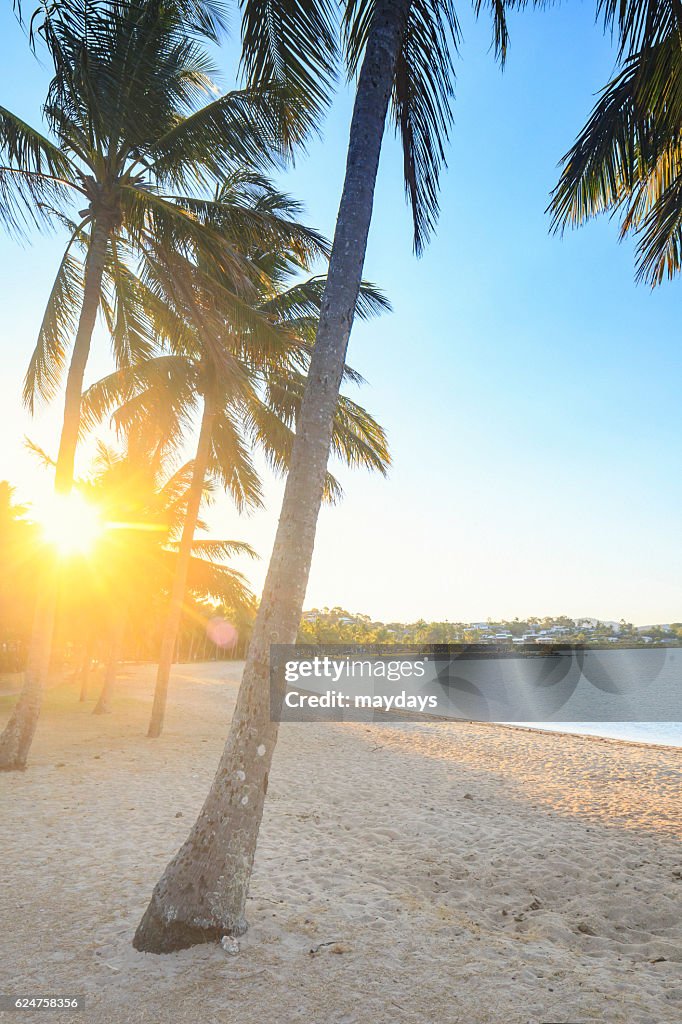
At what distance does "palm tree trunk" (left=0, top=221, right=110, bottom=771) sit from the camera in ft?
26.8

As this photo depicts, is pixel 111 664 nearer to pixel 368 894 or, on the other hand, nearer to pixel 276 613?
pixel 368 894

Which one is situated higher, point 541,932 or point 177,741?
point 541,932

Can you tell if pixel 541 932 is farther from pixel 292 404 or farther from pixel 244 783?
pixel 292 404

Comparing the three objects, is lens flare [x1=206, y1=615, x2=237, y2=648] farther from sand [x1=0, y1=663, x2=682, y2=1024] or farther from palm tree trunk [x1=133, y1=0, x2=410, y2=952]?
palm tree trunk [x1=133, y1=0, x2=410, y2=952]

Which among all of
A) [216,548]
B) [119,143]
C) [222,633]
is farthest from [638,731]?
[222,633]

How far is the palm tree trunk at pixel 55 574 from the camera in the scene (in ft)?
26.8

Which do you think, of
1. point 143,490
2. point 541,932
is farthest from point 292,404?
point 541,932

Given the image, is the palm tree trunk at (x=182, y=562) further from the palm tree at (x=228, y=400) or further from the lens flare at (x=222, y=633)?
the lens flare at (x=222, y=633)

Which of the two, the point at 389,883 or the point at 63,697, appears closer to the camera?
the point at 389,883

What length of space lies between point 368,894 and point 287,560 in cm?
287

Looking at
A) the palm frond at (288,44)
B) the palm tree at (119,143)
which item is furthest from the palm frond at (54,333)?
the palm frond at (288,44)

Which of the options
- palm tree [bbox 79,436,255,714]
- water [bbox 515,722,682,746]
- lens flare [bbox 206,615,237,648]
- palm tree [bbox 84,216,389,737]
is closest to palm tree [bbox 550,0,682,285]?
palm tree [bbox 84,216,389,737]

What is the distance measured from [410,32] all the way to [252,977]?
734 cm

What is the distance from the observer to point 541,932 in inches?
166
